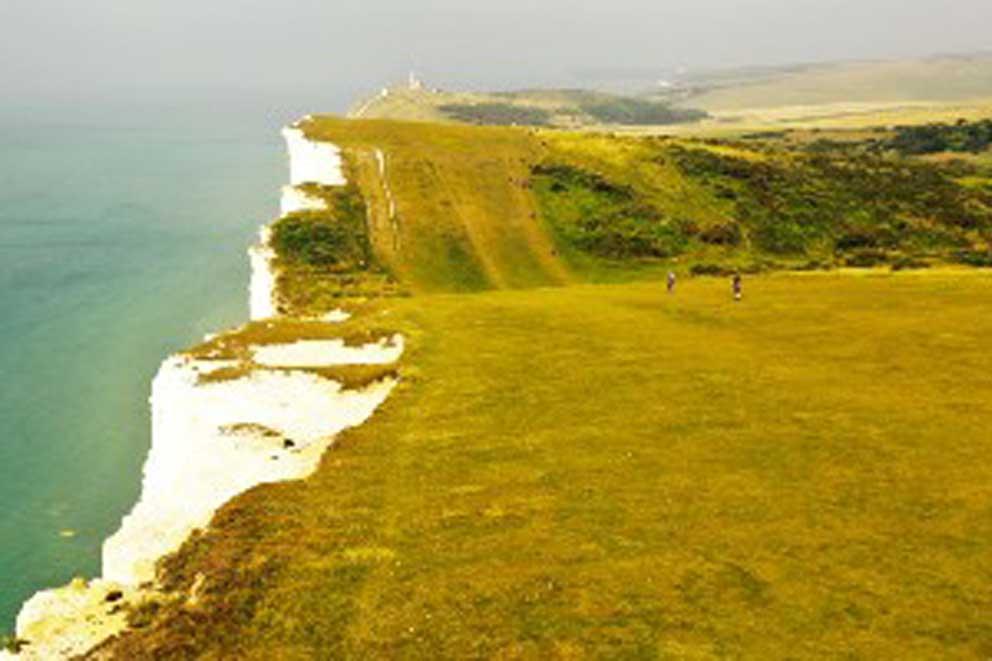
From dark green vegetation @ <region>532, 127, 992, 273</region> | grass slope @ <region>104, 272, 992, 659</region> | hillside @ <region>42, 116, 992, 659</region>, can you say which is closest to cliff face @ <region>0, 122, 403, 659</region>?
hillside @ <region>42, 116, 992, 659</region>

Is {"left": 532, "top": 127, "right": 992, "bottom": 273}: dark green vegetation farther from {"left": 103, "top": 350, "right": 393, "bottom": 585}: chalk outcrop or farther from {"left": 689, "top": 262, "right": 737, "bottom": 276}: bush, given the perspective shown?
{"left": 103, "top": 350, "right": 393, "bottom": 585}: chalk outcrop

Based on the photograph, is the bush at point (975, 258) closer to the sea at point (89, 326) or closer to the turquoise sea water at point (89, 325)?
the sea at point (89, 326)

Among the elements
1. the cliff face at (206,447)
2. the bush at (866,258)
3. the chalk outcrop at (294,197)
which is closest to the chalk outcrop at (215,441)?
the cliff face at (206,447)

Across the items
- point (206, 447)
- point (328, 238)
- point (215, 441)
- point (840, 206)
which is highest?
point (840, 206)

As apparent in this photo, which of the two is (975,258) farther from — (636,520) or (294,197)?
(636,520)

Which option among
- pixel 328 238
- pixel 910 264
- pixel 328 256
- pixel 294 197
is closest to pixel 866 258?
pixel 910 264

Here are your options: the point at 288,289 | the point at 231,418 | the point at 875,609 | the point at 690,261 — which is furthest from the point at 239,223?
the point at 875,609
